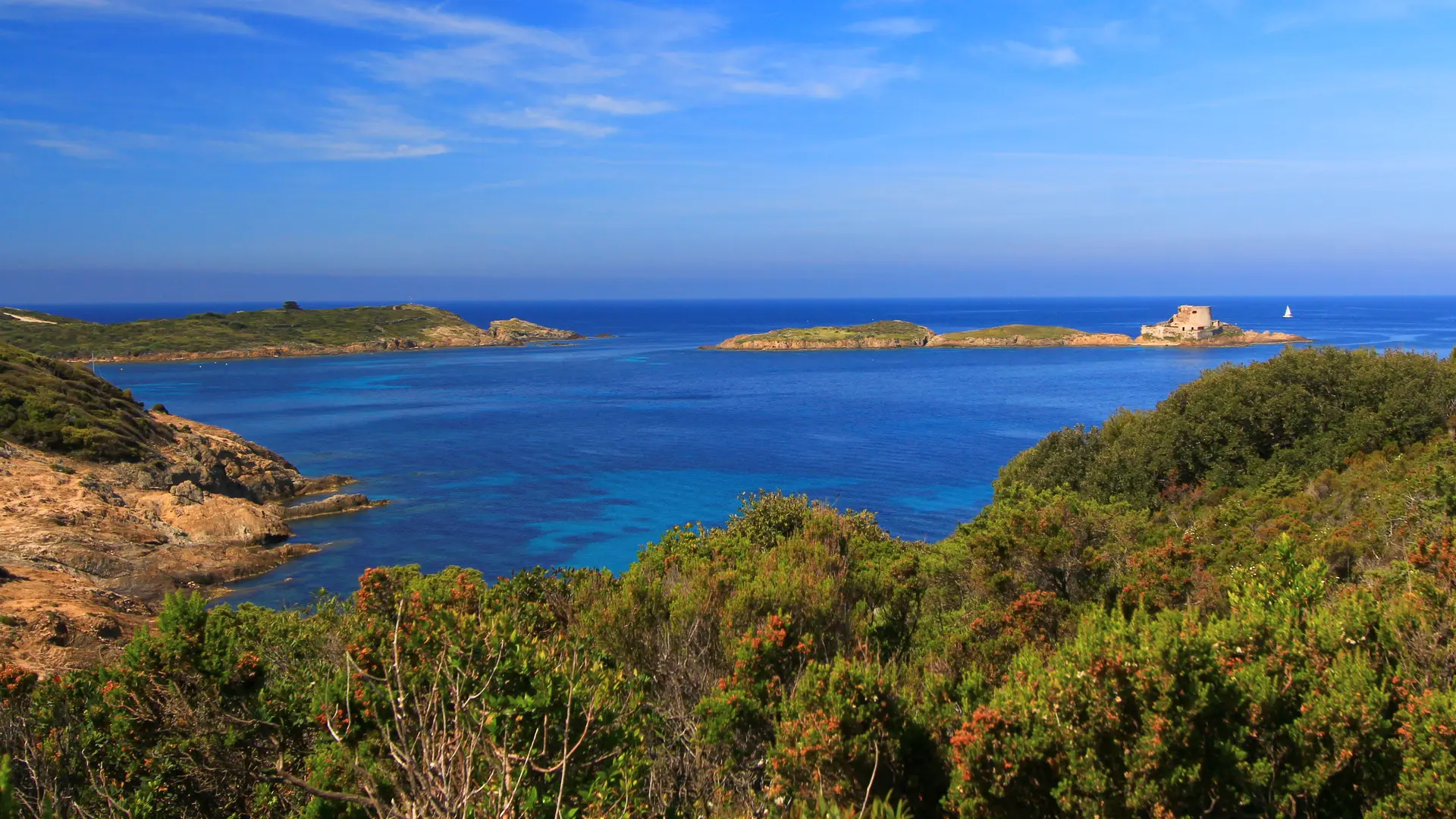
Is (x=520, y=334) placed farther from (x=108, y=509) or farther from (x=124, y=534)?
(x=124, y=534)

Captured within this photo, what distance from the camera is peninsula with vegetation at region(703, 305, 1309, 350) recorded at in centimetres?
13988

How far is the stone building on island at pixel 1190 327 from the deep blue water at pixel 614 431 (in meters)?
9.94

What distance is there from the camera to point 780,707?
28.5 ft

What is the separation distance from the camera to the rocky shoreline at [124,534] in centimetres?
2197

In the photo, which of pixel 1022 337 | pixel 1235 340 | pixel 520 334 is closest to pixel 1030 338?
pixel 1022 337

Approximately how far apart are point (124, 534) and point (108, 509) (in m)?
2.47

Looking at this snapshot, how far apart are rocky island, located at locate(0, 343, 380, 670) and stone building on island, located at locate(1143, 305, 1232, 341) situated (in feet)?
425

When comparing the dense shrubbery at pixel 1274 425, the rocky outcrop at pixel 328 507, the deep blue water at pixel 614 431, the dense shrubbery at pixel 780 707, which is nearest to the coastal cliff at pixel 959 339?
the deep blue water at pixel 614 431

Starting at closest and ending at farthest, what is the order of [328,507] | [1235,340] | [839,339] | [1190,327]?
[328,507]
[1235,340]
[1190,327]
[839,339]

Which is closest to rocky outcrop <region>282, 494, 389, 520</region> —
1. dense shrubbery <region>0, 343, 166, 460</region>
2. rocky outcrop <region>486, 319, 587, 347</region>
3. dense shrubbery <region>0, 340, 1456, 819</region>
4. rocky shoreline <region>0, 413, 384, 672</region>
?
rocky shoreline <region>0, 413, 384, 672</region>

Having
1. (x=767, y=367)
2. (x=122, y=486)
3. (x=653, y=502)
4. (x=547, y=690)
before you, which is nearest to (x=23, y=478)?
(x=122, y=486)

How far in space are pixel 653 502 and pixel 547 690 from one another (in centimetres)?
3781

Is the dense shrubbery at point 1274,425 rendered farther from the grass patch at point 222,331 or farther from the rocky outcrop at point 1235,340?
the grass patch at point 222,331

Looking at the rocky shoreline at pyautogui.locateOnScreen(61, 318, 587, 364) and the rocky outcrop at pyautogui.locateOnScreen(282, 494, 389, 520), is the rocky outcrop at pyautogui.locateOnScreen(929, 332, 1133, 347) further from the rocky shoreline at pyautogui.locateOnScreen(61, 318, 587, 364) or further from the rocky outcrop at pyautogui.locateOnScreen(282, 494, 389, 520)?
the rocky outcrop at pyautogui.locateOnScreen(282, 494, 389, 520)
